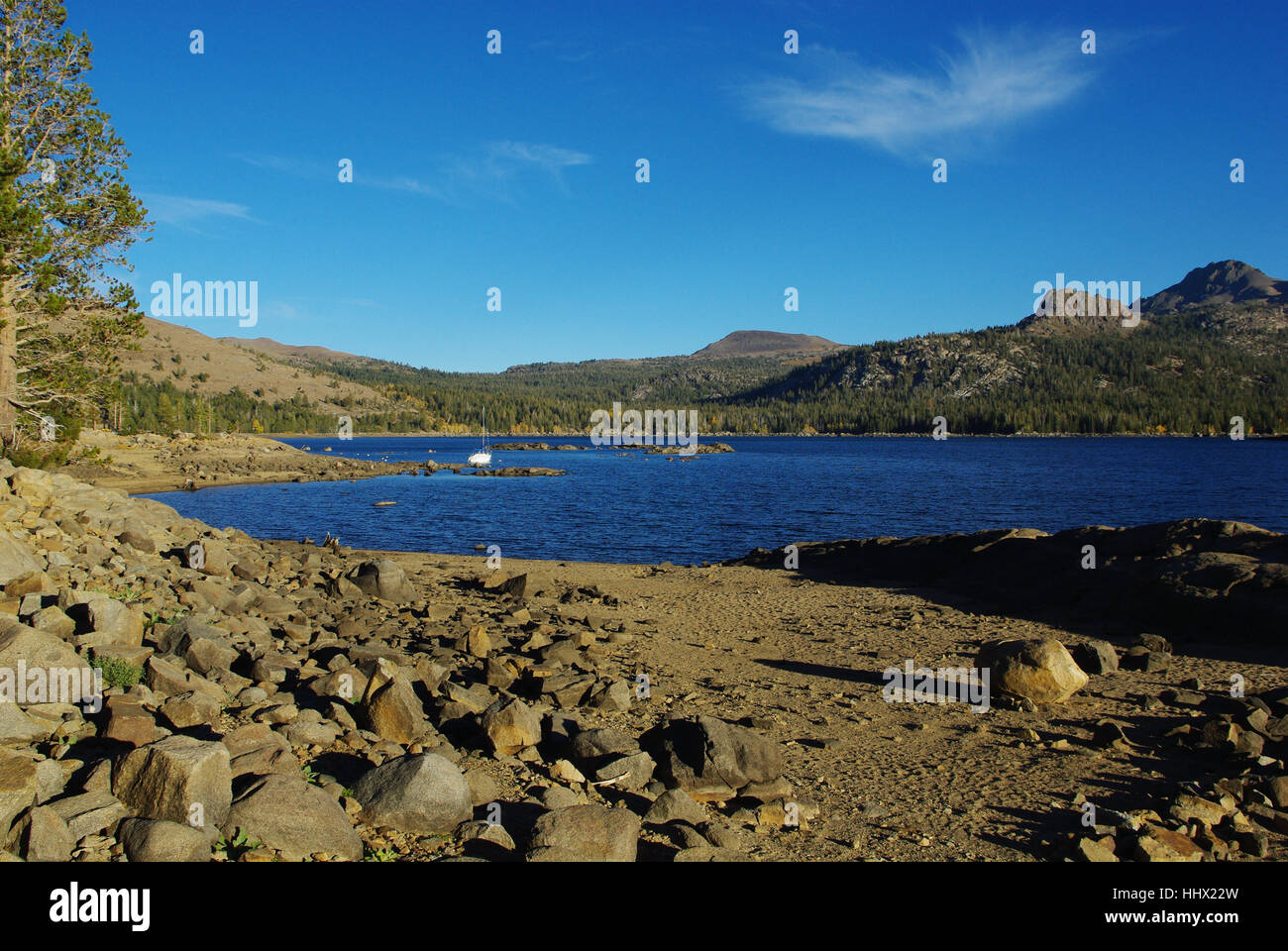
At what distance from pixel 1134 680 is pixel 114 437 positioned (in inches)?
3558

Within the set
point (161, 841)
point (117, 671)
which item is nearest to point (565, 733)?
point (161, 841)

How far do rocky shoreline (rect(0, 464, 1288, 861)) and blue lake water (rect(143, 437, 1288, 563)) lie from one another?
18402 millimetres

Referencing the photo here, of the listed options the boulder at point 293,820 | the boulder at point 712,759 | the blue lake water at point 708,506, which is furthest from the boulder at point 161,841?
the blue lake water at point 708,506

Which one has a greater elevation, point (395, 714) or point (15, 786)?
point (15, 786)

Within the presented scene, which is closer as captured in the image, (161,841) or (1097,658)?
(161,841)

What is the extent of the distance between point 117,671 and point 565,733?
5330 mm

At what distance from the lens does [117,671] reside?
8891 millimetres

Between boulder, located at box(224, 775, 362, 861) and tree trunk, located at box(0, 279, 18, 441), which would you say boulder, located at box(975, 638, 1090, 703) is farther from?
tree trunk, located at box(0, 279, 18, 441)

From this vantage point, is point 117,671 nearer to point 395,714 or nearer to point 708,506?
point 395,714

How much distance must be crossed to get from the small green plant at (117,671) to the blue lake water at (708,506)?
80.3 ft

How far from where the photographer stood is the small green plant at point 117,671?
28.8 feet
